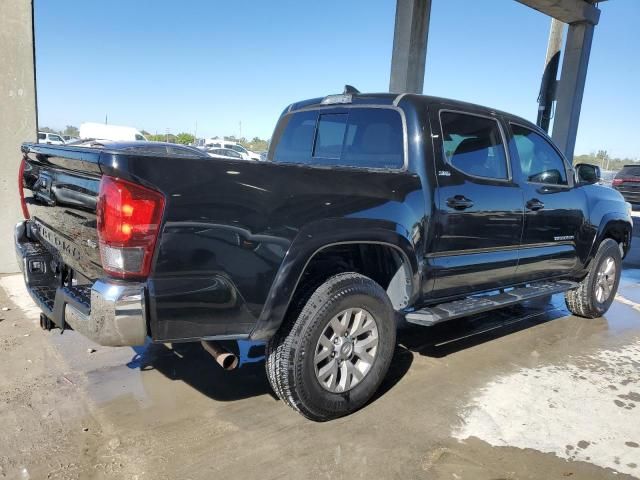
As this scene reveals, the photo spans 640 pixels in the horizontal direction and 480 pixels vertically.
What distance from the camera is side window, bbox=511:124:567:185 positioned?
13.8ft

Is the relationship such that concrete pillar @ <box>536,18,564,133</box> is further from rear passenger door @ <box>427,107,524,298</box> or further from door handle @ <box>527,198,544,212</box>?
rear passenger door @ <box>427,107,524,298</box>

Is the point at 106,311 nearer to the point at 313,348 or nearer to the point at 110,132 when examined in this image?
the point at 313,348

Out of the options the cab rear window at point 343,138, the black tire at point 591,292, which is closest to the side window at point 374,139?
the cab rear window at point 343,138

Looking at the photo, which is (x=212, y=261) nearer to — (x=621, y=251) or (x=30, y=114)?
(x=30, y=114)

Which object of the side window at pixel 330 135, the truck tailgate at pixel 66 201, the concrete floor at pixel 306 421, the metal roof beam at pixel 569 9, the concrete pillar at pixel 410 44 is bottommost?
the concrete floor at pixel 306 421

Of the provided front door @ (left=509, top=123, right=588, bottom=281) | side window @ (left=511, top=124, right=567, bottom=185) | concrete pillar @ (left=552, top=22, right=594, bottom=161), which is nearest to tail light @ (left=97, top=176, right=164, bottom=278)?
front door @ (left=509, top=123, right=588, bottom=281)

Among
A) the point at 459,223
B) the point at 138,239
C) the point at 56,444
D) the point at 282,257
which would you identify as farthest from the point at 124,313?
the point at 459,223

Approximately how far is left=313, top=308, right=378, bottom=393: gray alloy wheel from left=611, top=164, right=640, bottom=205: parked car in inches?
698

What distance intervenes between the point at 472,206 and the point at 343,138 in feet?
→ 3.73

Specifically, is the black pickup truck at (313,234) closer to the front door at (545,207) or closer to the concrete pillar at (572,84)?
the front door at (545,207)

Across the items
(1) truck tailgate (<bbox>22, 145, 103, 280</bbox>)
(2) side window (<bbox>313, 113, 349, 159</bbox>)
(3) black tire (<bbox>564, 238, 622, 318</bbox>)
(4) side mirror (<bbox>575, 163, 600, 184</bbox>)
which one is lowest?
(3) black tire (<bbox>564, 238, 622, 318</bbox>)

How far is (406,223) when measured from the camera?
312 centimetres

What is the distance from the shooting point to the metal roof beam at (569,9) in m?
11.5

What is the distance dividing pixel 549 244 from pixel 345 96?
232 centimetres
